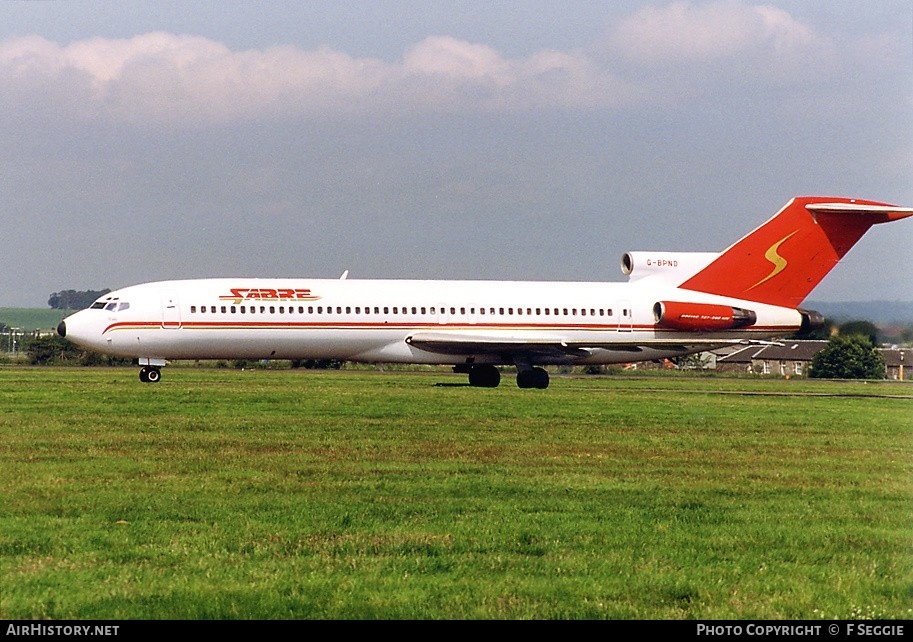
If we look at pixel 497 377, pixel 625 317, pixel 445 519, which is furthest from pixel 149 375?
pixel 445 519

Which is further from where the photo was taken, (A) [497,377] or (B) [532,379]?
(A) [497,377]

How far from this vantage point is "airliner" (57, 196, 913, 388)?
3975cm

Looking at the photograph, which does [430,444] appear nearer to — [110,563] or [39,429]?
[39,429]

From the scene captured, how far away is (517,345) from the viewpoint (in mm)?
42688

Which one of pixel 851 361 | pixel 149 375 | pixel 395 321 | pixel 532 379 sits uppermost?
pixel 395 321

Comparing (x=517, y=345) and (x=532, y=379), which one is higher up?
(x=517, y=345)

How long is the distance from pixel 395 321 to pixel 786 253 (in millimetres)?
15453

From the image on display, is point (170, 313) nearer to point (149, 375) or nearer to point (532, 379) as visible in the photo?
point (149, 375)

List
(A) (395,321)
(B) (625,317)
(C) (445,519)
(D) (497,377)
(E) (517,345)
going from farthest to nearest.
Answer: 1. (B) (625,317)
2. (D) (497,377)
3. (E) (517,345)
4. (A) (395,321)
5. (C) (445,519)

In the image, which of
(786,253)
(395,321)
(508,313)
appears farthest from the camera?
(786,253)

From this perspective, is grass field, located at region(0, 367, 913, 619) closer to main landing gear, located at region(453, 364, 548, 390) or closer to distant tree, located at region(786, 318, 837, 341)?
main landing gear, located at region(453, 364, 548, 390)

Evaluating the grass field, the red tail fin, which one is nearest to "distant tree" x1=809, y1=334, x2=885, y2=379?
the red tail fin

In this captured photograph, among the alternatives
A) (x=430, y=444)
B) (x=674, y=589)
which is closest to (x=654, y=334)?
(x=430, y=444)

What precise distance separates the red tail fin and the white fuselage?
0.69 metres
